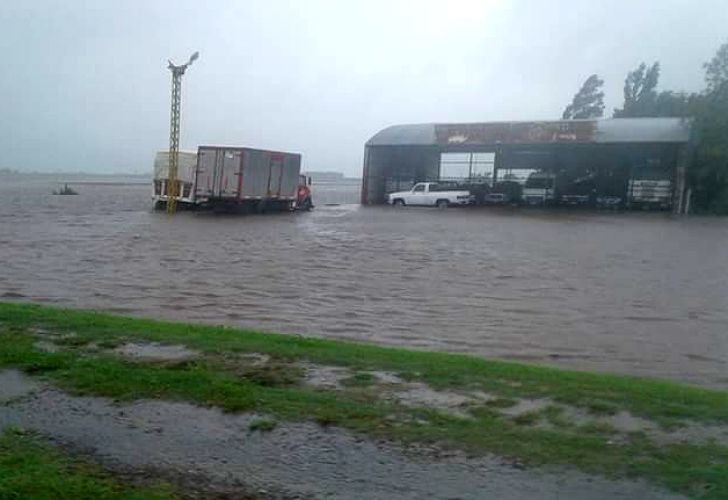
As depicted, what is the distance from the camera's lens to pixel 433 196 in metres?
51.3

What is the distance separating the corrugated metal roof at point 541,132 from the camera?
1817 inches

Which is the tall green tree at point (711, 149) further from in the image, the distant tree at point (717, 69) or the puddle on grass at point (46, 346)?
the puddle on grass at point (46, 346)

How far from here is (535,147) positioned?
5169 cm

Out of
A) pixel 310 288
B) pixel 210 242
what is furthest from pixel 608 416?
pixel 210 242

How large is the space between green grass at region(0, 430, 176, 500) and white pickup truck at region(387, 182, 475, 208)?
47198 mm

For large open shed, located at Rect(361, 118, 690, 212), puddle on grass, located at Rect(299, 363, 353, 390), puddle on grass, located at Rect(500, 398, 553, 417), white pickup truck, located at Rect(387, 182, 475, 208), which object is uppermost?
large open shed, located at Rect(361, 118, 690, 212)

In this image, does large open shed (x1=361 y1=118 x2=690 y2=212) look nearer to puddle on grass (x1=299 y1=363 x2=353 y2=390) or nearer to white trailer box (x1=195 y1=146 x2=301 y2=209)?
white trailer box (x1=195 y1=146 x2=301 y2=209)

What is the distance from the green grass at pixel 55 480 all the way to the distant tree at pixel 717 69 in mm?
51567

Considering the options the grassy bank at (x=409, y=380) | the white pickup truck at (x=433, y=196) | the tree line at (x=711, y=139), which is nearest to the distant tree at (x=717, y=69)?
the tree line at (x=711, y=139)

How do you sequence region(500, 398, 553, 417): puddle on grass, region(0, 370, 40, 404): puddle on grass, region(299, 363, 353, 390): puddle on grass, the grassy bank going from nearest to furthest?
1. the grassy bank
2. region(500, 398, 553, 417): puddle on grass
3. region(0, 370, 40, 404): puddle on grass
4. region(299, 363, 353, 390): puddle on grass

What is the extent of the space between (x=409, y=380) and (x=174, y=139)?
118ft

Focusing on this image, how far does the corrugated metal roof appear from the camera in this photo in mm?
46156

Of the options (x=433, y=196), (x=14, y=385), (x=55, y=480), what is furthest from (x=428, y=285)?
(x=433, y=196)

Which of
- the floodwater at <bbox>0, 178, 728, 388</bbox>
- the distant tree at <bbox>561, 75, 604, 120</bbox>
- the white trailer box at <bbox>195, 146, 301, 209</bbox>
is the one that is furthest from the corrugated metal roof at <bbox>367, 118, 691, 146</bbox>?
the distant tree at <bbox>561, 75, 604, 120</bbox>
